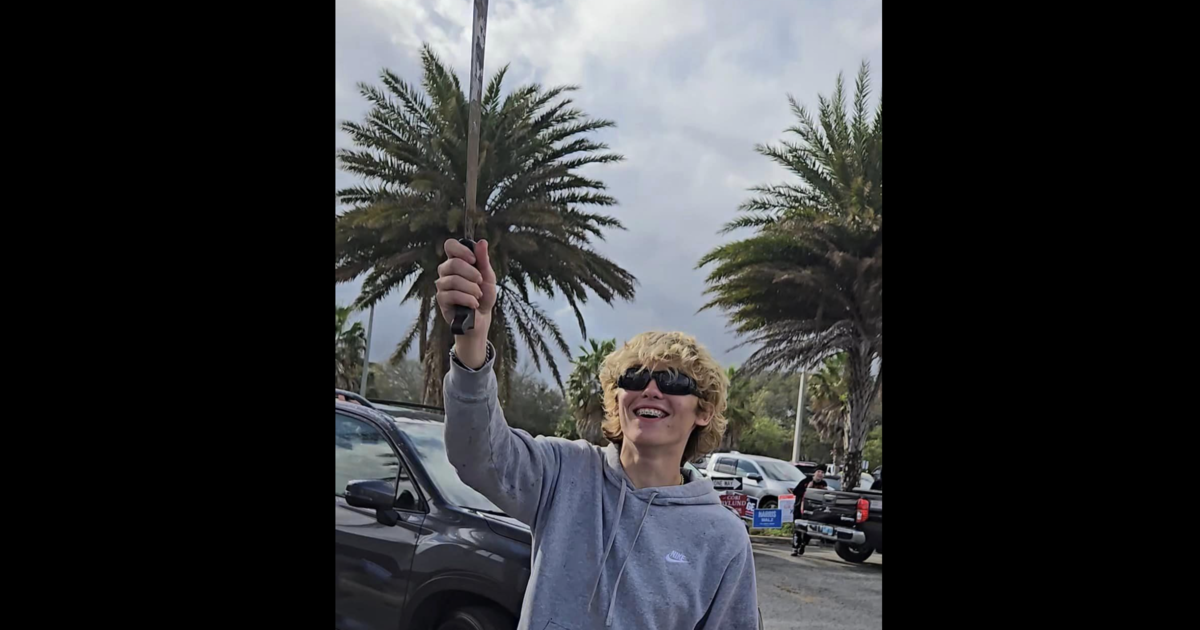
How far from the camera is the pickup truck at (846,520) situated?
6.32ft

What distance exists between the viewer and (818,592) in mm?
1938

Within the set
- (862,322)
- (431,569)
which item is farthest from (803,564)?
(431,569)

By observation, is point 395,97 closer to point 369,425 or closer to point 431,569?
point 369,425

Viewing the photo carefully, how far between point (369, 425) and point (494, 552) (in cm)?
52

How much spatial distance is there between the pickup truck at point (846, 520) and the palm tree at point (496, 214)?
0.71m

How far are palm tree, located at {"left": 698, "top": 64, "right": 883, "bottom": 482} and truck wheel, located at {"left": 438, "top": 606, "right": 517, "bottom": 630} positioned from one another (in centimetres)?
85

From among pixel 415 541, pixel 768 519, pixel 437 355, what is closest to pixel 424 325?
pixel 437 355

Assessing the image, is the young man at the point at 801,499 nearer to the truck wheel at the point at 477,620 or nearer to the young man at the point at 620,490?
the young man at the point at 620,490

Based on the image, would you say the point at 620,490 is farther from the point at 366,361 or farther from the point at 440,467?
the point at 366,361

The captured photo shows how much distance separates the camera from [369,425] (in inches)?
83.2

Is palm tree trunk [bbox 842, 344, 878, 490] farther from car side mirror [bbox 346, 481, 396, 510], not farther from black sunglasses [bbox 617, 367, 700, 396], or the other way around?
car side mirror [bbox 346, 481, 396, 510]
